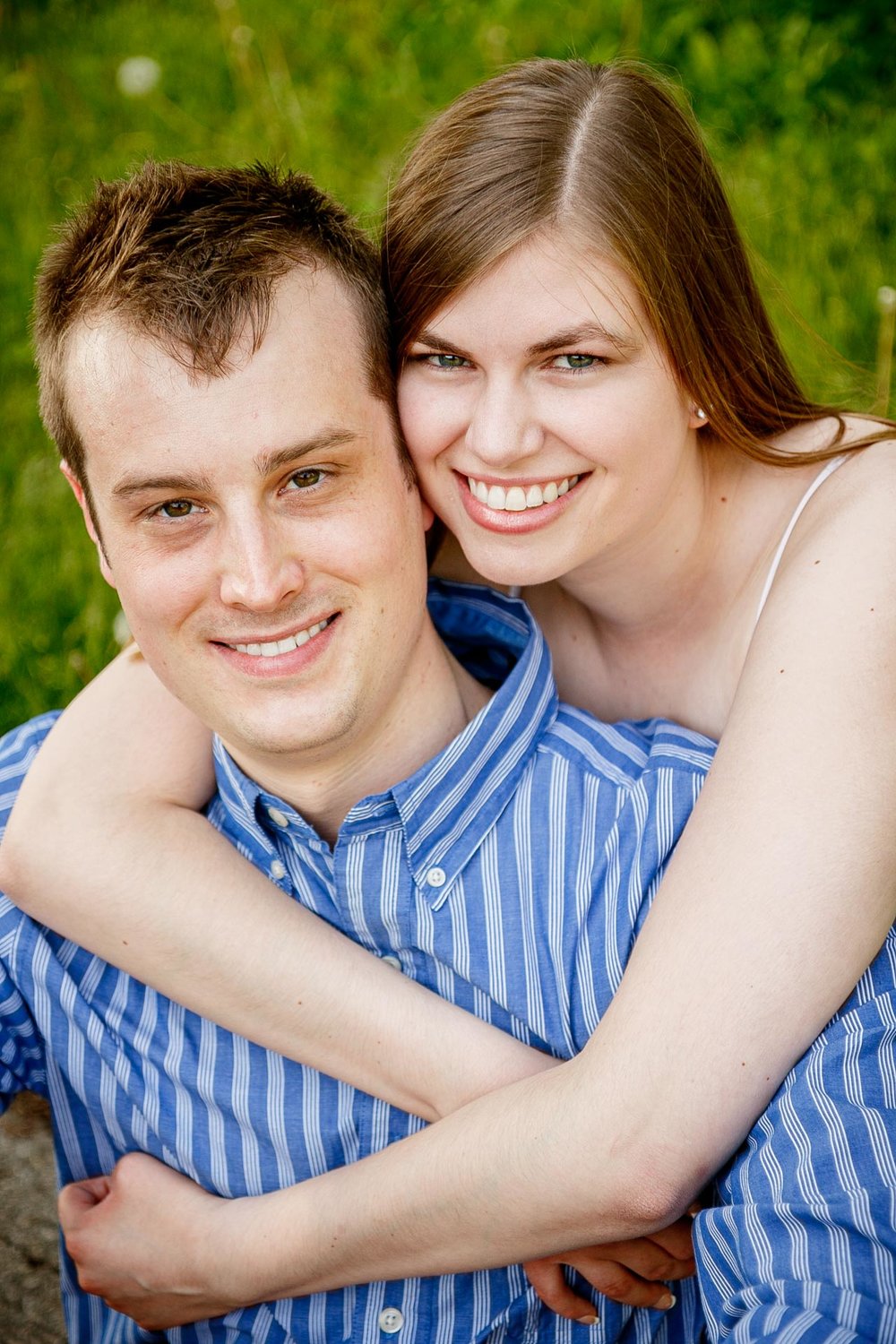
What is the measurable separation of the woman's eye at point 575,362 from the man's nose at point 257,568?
0.64m

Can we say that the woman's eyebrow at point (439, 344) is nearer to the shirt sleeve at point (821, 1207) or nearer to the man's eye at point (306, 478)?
the man's eye at point (306, 478)

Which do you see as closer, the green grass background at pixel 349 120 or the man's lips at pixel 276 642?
the man's lips at pixel 276 642

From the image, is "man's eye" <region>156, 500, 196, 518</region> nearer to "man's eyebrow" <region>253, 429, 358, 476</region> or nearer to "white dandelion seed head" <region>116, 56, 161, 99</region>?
"man's eyebrow" <region>253, 429, 358, 476</region>

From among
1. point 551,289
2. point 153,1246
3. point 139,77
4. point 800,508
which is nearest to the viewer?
point 551,289

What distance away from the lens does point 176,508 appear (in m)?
2.40

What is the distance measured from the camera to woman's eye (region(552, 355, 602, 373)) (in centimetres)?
254

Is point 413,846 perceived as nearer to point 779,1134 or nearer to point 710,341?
point 779,1134

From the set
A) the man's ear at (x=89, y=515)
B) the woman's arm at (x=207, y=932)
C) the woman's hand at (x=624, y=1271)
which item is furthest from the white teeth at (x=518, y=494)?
the woman's hand at (x=624, y=1271)

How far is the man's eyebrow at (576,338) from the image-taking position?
2459 mm

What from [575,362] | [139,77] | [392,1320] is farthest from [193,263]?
[139,77]

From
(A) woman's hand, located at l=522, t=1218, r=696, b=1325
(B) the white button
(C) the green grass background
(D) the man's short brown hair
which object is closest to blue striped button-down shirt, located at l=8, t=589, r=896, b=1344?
(B) the white button

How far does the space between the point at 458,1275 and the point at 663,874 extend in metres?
0.85

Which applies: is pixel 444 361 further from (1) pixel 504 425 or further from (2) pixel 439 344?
(1) pixel 504 425

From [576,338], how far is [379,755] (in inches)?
36.0
